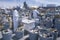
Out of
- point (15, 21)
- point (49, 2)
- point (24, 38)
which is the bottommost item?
point (24, 38)

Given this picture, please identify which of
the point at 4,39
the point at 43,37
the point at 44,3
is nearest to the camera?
the point at 43,37

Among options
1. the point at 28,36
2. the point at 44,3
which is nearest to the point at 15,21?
the point at 28,36

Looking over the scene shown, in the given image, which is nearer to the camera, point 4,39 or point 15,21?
point 4,39

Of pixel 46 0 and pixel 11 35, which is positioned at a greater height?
pixel 46 0

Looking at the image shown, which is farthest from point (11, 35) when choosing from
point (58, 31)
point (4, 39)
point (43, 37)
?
point (58, 31)

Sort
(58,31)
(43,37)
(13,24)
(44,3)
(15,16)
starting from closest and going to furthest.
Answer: (43,37)
(58,31)
(13,24)
(15,16)
(44,3)

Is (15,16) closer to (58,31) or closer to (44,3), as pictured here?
(58,31)

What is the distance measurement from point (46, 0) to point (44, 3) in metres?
0.34

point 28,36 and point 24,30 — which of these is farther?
point 24,30

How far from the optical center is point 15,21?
4.17 metres

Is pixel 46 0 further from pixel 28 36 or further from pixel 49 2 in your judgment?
pixel 28 36

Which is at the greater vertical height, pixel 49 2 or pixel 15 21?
pixel 49 2

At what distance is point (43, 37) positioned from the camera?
2.94 metres

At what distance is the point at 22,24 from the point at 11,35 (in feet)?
2.79
